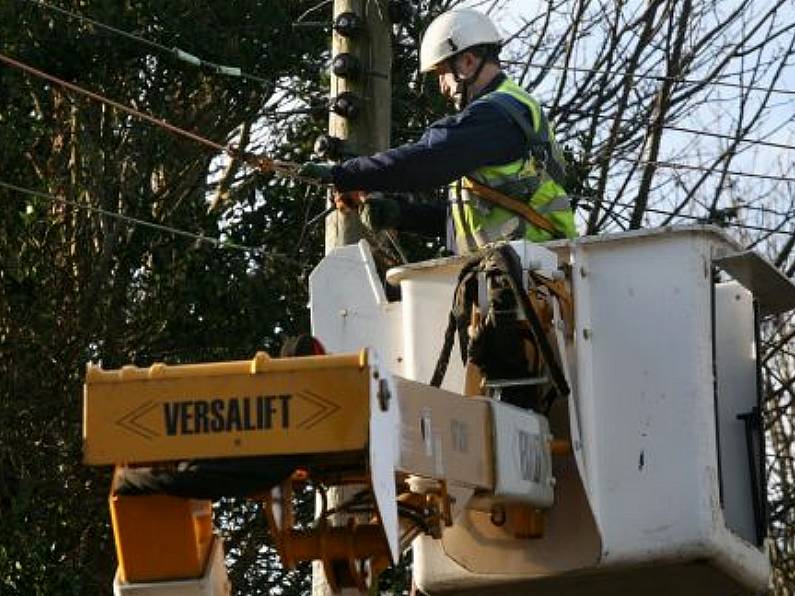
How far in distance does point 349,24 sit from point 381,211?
2.66 metres

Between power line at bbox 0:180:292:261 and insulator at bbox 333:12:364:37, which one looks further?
power line at bbox 0:180:292:261

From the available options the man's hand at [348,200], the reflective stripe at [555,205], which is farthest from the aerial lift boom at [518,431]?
the reflective stripe at [555,205]

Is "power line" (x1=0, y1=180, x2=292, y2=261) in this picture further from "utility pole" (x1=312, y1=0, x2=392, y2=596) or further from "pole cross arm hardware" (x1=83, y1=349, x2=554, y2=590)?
"pole cross arm hardware" (x1=83, y1=349, x2=554, y2=590)

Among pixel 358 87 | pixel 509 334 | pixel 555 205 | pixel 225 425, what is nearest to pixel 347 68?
pixel 358 87

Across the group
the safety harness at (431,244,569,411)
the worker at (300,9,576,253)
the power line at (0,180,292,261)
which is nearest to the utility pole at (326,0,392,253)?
the worker at (300,9,576,253)

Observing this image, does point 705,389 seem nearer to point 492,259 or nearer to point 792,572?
point 492,259

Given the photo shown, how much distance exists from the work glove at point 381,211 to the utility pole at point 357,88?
1.44 meters

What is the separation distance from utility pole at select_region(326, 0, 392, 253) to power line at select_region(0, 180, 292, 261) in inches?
146

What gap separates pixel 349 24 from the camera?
11.9 meters

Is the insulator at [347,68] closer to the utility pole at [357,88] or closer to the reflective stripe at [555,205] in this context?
the utility pole at [357,88]

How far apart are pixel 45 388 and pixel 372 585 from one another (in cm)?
840

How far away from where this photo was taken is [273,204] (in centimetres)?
1669

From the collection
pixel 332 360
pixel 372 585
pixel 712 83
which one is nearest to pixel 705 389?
pixel 372 585

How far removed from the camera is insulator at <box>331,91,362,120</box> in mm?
11500
